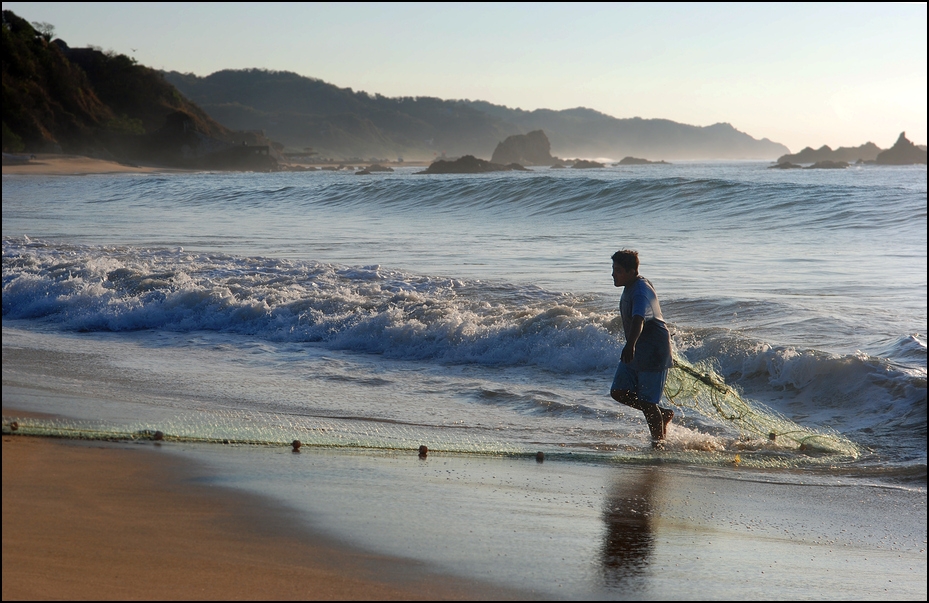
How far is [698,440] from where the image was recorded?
21.1ft

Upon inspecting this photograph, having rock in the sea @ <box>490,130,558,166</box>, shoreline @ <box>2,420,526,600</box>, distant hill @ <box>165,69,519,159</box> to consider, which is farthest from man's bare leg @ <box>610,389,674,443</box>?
distant hill @ <box>165,69,519,159</box>

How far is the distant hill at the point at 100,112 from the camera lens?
231 feet

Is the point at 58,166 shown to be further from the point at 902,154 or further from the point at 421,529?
the point at 902,154

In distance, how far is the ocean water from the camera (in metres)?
6.17

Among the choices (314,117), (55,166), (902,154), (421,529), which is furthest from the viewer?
(314,117)

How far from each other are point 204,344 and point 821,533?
731cm

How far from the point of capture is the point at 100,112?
89250mm

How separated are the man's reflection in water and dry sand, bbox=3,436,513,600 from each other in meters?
0.63

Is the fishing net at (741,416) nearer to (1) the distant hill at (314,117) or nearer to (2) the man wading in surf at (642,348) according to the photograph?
(2) the man wading in surf at (642,348)

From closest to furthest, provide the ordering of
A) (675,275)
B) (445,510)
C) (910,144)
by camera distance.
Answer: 1. (445,510)
2. (675,275)
3. (910,144)

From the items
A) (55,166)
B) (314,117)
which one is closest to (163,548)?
(55,166)

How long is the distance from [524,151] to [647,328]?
132m

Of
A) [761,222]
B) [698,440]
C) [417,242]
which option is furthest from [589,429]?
[761,222]

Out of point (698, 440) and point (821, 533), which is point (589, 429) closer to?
point (698, 440)
